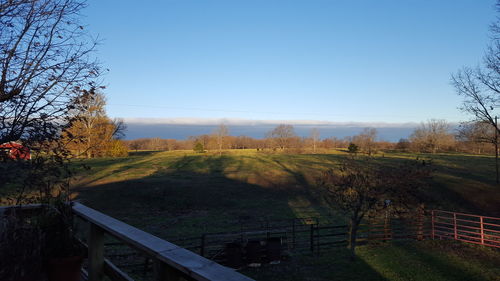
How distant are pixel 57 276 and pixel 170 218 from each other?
19896 mm

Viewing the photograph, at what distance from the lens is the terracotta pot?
125 inches

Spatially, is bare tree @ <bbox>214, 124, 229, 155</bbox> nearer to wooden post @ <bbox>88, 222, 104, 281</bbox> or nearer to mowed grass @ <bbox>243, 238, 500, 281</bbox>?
mowed grass @ <bbox>243, 238, 500, 281</bbox>

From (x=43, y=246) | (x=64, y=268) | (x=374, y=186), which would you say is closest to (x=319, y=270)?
(x=374, y=186)

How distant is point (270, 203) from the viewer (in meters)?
27.2

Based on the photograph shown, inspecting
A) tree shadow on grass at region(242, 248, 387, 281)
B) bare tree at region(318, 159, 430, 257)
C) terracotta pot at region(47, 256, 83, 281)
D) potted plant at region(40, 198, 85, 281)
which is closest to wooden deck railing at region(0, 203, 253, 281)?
potted plant at region(40, 198, 85, 281)

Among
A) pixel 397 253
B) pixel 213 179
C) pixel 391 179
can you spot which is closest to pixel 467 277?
pixel 397 253

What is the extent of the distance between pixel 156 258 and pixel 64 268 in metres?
1.94

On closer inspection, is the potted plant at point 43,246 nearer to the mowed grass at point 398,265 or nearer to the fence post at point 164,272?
the fence post at point 164,272

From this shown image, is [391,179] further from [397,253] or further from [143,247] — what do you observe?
[143,247]

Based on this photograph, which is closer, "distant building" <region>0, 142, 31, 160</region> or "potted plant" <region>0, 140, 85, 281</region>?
"potted plant" <region>0, 140, 85, 281</region>

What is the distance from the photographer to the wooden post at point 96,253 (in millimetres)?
3068

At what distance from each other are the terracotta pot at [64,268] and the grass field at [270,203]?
1020 cm

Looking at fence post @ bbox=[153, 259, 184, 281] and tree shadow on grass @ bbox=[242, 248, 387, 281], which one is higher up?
fence post @ bbox=[153, 259, 184, 281]

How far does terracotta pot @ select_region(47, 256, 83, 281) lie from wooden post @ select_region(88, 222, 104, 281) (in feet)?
1.04
